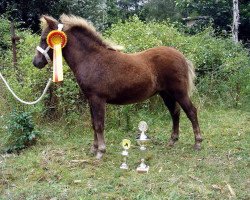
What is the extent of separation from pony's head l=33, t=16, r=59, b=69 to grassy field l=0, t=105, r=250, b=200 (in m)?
1.42

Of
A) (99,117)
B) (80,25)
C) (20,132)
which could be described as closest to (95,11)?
(20,132)

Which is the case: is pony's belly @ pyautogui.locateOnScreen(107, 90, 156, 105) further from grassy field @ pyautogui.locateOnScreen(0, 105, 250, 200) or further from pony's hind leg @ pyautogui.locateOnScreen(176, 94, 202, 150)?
grassy field @ pyautogui.locateOnScreen(0, 105, 250, 200)

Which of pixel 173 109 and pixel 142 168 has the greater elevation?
pixel 173 109

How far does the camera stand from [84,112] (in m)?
7.64

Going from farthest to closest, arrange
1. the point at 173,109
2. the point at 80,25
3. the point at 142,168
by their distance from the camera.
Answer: the point at 173,109 → the point at 80,25 → the point at 142,168

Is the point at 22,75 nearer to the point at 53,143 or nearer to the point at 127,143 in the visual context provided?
the point at 53,143

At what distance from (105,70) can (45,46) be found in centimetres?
93

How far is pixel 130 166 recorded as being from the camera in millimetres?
5695

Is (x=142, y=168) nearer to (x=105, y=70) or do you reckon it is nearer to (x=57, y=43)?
(x=105, y=70)

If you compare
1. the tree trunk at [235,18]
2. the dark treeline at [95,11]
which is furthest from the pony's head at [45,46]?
the tree trunk at [235,18]

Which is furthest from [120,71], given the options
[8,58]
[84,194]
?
[8,58]

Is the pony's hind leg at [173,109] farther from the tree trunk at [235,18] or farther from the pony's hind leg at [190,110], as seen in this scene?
the tree trunk at [235,18]

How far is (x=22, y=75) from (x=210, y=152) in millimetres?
3949

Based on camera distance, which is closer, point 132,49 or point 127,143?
point 127,143
